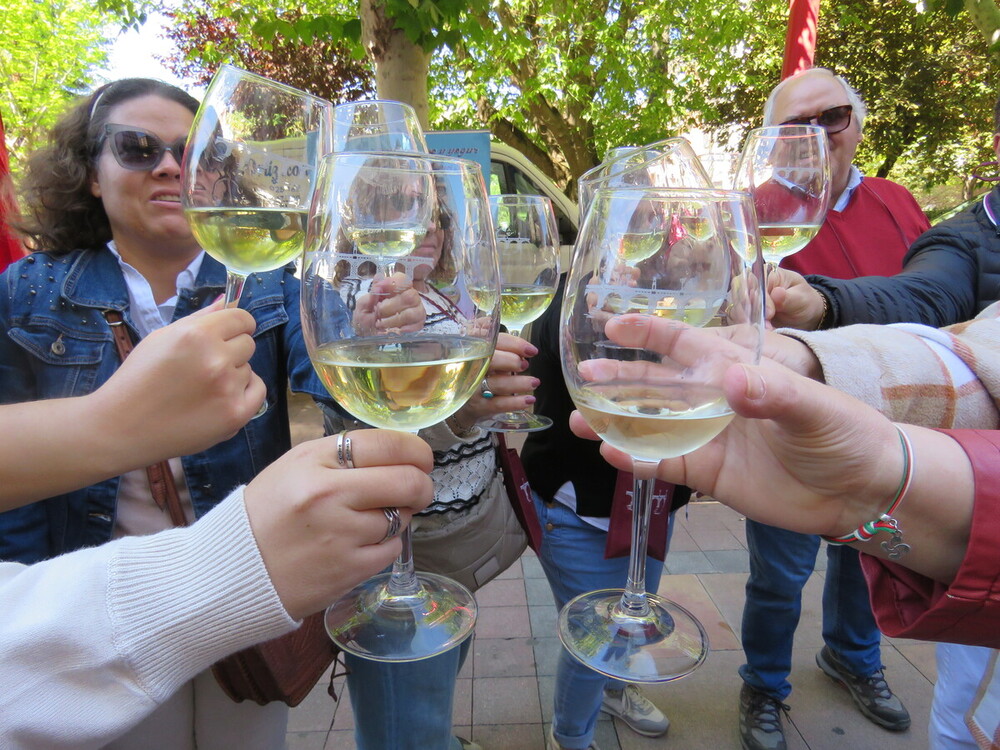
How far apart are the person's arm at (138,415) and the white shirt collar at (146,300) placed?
0.64m

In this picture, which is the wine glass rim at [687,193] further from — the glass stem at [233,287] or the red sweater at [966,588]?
the glass stem at [233,287]

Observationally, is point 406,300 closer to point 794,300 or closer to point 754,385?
point 754,385

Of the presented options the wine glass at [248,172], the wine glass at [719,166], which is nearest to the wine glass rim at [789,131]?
the wine glass at [719,166]

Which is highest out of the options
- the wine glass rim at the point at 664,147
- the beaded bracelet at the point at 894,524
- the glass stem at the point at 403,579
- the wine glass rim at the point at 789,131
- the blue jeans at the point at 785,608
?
the wine glass rim at the point at 789,131

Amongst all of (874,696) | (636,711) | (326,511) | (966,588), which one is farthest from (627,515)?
(874,696)

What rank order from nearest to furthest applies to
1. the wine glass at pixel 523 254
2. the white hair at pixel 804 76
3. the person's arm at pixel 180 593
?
the person's arm at pixel 180 593, the wine glass at pixel 523 254, the white hair at pixel 804 76

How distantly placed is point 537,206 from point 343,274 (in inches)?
44.4

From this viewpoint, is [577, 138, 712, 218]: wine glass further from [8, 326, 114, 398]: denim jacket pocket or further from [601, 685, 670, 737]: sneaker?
[601, 685, 670, 737]: sneaker

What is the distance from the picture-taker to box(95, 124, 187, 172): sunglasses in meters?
1.67

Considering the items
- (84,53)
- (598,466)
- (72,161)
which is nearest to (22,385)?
(72,161)

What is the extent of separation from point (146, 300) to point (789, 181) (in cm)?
185

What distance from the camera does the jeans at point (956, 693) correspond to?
1525mm

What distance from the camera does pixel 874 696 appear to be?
2867mm

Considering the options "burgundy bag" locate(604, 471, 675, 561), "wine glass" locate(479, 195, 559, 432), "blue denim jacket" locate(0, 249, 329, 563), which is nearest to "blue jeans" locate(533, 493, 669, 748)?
"burgundy bag" locate(604, 471, 675, 561)
